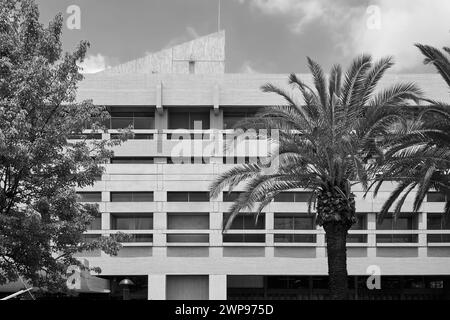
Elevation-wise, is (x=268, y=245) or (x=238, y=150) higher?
(x=238, y=150)

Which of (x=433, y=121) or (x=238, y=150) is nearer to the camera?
(x=433, y=121)

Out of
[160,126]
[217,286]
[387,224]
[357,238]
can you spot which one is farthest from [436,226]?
[160,126]

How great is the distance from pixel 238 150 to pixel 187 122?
460 cm

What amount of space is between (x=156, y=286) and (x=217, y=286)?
143 inches

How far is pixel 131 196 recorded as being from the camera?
3906cm

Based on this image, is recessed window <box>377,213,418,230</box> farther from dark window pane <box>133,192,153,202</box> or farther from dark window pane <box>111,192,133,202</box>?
dark window pane <box>111,192,133,202</box>

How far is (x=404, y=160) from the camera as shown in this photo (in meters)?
19.7

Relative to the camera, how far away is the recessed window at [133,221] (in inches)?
1533

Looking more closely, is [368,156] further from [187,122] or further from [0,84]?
[187,122]

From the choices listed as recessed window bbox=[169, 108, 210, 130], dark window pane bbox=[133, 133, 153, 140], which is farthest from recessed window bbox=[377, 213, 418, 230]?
dark window pane bbox=[133, 133, 153, 140]

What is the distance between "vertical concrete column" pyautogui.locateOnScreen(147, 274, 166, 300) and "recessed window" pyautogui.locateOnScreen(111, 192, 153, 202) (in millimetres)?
4664

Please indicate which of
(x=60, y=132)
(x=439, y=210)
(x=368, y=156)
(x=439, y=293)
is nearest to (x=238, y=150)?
(x=439, y=210)

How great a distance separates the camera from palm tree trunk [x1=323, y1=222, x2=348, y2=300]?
20188 mm
